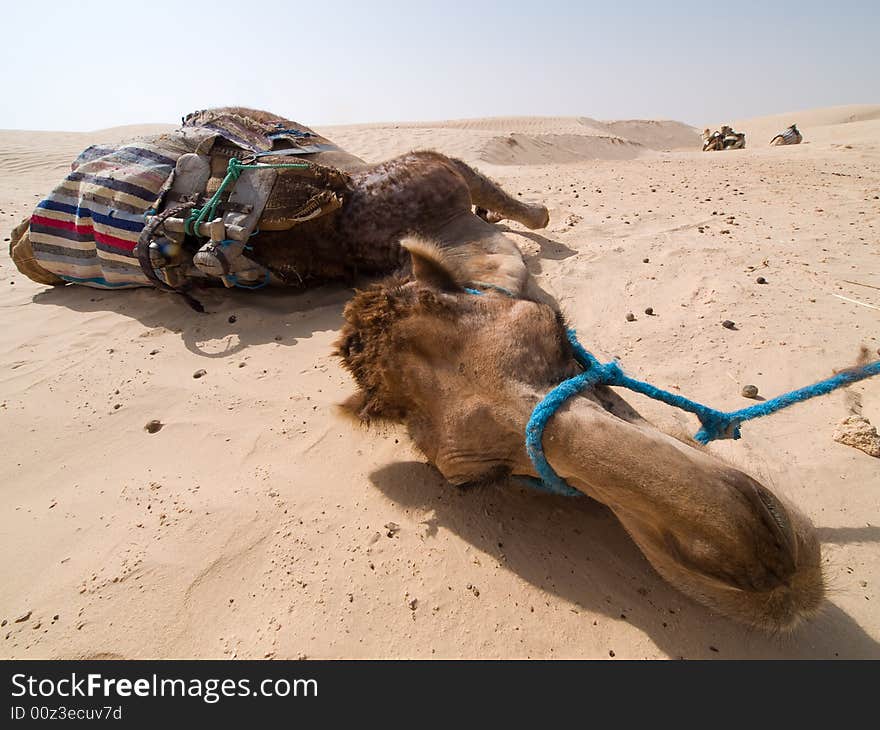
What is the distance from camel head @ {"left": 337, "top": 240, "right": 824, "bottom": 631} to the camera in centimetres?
117

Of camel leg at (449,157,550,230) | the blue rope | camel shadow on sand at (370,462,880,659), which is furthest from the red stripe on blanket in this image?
the blue rope

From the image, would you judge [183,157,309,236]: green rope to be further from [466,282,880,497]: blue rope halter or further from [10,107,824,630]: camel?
[466,282,880,497]: blue rope halter

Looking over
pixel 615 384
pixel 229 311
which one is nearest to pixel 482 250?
pixel 615 384

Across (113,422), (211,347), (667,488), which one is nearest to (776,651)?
(667,488)

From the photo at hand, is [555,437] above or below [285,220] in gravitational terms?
below

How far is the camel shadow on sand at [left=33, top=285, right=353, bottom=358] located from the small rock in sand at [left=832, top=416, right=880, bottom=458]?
103 inches

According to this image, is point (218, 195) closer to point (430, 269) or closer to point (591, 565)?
point (430, 269)

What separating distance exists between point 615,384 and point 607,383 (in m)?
0.03

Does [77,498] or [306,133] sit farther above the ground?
[306,133]

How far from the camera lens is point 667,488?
1212mm

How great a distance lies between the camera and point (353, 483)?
2.07 m

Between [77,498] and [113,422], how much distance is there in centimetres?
58

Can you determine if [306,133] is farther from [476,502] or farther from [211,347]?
[476,502]

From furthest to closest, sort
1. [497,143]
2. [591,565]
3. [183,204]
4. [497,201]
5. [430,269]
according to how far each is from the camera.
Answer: [497,143]
[497,201]
[183,204]
[430,269]
[591,565]
